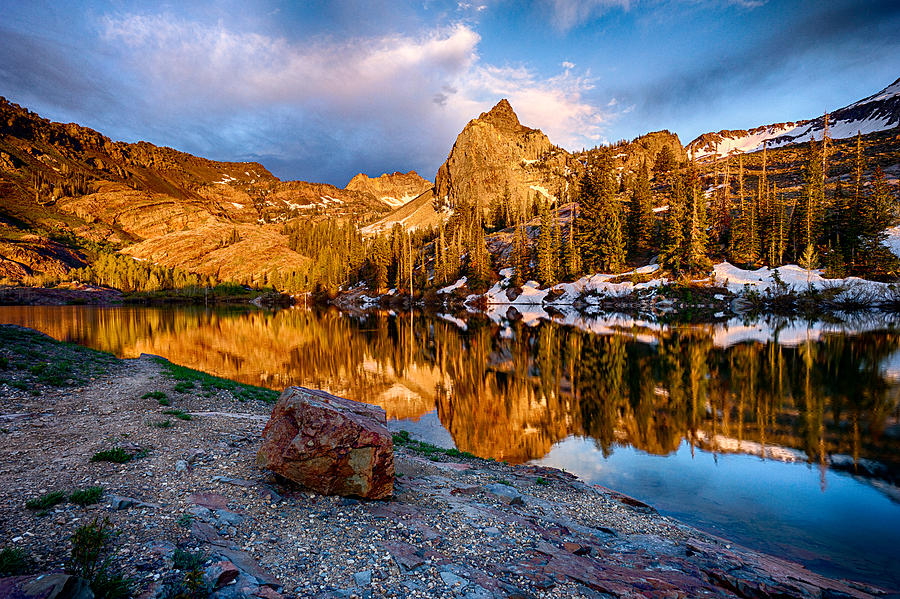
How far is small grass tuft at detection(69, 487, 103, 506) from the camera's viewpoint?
6836mm

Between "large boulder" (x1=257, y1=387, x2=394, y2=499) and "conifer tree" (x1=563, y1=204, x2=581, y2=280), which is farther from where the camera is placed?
"conifer tree" (x1=563, y1=204, x2=581, y2=280)

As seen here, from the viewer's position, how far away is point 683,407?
20.9m

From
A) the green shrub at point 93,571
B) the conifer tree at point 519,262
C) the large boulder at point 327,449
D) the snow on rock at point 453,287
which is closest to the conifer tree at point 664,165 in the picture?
the conifer tree at point 519,262

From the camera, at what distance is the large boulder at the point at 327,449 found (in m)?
8.54

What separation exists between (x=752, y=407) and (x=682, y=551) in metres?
16.0

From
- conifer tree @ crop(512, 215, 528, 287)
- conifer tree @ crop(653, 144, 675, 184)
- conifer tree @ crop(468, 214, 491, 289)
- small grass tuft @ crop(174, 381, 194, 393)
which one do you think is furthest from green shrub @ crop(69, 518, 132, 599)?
conifer tree @ crop(653, 144, 675, 184)

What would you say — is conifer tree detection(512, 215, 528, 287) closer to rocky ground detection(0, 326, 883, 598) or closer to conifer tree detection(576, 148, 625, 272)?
conifer tree detection(576, 148, 625, 272)

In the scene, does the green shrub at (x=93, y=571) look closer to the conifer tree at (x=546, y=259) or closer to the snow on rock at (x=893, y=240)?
the conifer tree at (x=546, y=259)

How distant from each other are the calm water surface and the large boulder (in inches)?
354

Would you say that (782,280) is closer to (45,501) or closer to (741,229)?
(741,229)

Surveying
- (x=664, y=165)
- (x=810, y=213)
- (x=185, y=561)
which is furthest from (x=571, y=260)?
(x=185, y=561)

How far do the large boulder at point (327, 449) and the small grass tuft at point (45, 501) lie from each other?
11.1 feet

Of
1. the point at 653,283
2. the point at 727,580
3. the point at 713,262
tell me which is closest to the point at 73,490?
the point at 727,580

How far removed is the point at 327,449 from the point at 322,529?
5.06 feet
